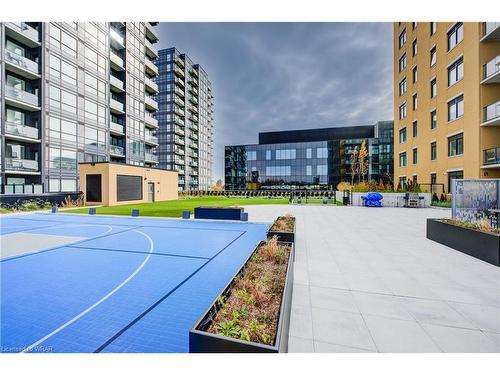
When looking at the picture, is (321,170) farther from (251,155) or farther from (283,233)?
(283,233)

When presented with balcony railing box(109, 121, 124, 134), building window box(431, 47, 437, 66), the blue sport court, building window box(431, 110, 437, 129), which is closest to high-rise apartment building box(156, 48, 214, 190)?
balcony railing box(109, 121, 124, 134)

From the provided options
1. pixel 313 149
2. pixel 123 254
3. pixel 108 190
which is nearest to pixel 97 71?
pixel 108 190

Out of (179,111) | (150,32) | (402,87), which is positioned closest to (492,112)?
(402,87)

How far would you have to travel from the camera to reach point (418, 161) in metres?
30.7

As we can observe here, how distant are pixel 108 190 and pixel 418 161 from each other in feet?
131

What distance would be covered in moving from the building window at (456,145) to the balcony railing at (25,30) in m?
47.6

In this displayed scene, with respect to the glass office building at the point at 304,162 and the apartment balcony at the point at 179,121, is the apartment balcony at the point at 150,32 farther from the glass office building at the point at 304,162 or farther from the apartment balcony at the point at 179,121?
the glass office building at the point at 304,162

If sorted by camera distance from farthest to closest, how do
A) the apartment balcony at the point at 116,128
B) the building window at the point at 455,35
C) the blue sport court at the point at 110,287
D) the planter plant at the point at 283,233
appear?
the apartment balcony at the point at 116,128, the building window at the point at 455,35, the planter plant at the point at 283,233, the blue sport court at the point at 110,287

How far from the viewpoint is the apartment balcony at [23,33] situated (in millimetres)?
25594

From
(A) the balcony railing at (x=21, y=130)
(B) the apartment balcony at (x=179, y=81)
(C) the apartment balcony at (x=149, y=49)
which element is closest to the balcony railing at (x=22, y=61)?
(A) the balcony railing at (x=21, y=130)

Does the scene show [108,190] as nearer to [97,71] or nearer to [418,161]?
[97,71]

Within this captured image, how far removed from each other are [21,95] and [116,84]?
15.0 meters

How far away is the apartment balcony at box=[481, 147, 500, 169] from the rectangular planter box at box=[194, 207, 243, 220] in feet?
68.4
